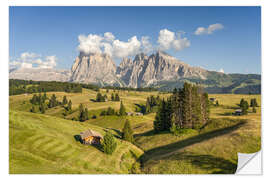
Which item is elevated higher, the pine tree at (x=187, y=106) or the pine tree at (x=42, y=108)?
the pine tree at (x=187, y=106)

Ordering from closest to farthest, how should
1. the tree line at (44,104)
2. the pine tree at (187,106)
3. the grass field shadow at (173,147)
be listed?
the grass field shadow at (173,147)
the pine tree at (187,106)
the tree line at (44,104)

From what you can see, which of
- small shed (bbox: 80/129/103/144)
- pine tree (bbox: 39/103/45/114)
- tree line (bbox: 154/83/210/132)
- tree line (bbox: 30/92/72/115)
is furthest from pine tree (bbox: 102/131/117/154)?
pine tree (bbox: 39/103/45/114)

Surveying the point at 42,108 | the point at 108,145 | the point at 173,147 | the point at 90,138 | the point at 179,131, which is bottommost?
the point at 173,147

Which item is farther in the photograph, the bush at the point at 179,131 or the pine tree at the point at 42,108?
the pine tree at the point at 42,108

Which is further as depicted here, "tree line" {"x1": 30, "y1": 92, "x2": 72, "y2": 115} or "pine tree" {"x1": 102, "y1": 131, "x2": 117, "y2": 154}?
"tree line" {"x1": 30, "y1": 92, "x2": 72, "y2": 115}

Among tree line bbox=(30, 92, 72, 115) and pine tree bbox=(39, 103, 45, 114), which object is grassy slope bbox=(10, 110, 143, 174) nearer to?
tree line bbox=(30, 92, 72, 115)

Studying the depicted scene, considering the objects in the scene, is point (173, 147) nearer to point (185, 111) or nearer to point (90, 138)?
point (185, 111)

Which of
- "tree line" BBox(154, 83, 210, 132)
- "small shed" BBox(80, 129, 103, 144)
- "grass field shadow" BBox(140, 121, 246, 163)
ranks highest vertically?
"tree line" BBox(154, 83, 210, 132)

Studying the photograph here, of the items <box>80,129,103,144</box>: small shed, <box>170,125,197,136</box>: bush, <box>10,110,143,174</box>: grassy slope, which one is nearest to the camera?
<box>10,110,143,174</box>: grassy slope

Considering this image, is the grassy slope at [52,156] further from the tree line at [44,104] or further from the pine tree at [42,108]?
the pine tree at [42,108]

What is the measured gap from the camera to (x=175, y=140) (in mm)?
59906

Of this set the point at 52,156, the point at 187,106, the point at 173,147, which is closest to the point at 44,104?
the point at 187,106

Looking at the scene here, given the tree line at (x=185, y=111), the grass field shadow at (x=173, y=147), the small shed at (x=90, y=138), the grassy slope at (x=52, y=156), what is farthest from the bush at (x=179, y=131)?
the small shed at (x=90, y=138)
